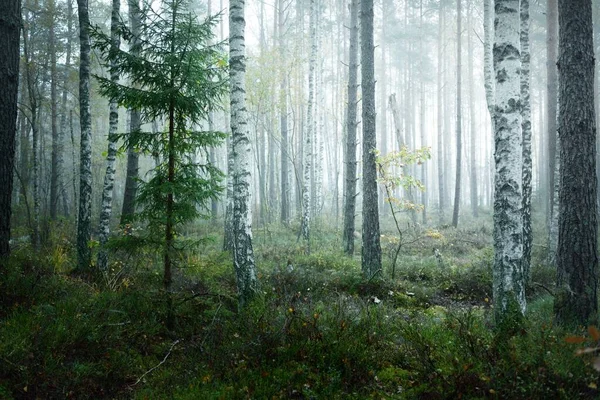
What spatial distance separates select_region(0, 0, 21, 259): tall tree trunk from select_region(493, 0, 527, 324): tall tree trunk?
26.5 feet

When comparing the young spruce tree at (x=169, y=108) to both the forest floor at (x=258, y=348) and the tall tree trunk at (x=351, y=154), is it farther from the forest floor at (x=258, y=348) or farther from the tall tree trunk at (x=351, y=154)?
the tall tree trunk at (x=351, y=154)

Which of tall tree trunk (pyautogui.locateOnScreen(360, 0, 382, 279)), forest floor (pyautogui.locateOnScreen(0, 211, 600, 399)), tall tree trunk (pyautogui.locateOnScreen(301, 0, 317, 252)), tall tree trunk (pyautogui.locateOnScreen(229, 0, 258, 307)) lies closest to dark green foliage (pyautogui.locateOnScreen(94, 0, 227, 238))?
tall tree trunk (pyautogui.locateOnScreen(229, 0, 258, 307))

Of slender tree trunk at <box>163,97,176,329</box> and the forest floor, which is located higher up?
slender tree trunk at <box>163,97,176,329</box>

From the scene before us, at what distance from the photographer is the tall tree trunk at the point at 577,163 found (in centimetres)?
545

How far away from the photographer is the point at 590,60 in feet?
18.2

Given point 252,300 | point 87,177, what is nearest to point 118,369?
point 252,300

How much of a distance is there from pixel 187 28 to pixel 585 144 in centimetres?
660

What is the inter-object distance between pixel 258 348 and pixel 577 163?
554 centimetres

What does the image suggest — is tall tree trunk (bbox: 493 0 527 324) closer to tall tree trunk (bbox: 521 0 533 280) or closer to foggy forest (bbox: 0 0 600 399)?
foggy forest (bbox: 0 0 600 399)

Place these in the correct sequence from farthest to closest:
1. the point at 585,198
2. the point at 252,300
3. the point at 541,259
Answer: the point at 541,259 < the point at 252,300 < the point at 585,198

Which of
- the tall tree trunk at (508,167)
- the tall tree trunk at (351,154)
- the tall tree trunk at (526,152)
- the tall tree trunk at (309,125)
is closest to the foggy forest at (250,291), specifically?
the tall tree trunk at (508,167)

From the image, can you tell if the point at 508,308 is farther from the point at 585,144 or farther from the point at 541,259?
the point at 541,259

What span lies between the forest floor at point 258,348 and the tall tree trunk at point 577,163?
34.0 inches

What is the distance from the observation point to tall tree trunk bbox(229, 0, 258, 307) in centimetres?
667
